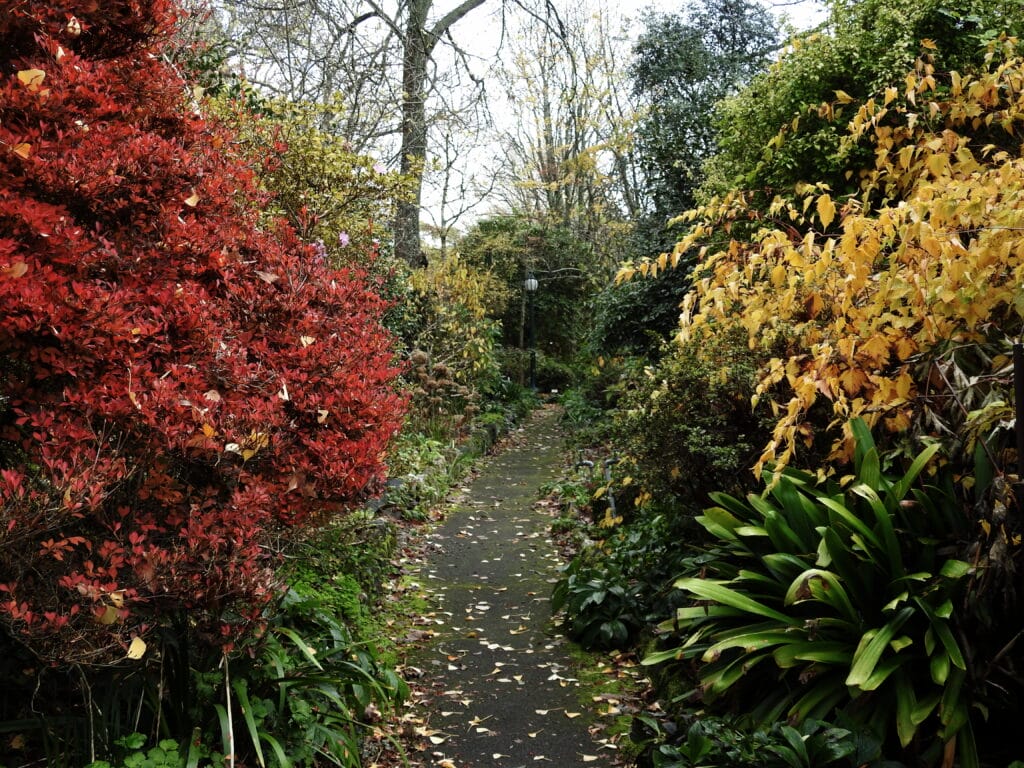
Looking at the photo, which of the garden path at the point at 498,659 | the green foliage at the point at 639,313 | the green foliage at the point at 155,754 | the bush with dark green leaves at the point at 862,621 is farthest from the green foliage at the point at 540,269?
the green foliage at the point at 155,754

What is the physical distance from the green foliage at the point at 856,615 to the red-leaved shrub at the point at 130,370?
5.77ft

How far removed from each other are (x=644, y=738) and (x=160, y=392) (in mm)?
2430

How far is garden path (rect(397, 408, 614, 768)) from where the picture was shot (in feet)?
11.3

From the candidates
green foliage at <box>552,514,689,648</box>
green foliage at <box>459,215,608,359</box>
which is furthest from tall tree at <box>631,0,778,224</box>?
green foliage at <box>552,514,689,648</box>

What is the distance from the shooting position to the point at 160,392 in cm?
226

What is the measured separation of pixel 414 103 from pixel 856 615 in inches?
350

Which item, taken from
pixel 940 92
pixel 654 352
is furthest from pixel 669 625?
pixel 654 352

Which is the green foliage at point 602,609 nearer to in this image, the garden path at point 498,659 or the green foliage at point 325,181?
the garden path at point 498,659

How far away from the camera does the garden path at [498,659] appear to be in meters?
3.45

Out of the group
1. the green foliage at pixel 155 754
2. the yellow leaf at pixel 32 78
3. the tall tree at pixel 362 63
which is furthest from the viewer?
the tall tree at pixel 362 63

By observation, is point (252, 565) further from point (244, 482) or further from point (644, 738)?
point (644, 738)

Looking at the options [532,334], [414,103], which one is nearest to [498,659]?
[414,103]

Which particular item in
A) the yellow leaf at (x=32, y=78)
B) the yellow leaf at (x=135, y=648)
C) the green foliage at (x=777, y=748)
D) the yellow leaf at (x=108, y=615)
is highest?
the yellow leaf at (x=32, y=78)

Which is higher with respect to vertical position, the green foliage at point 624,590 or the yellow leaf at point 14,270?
the yellow leaf at point 14,270
